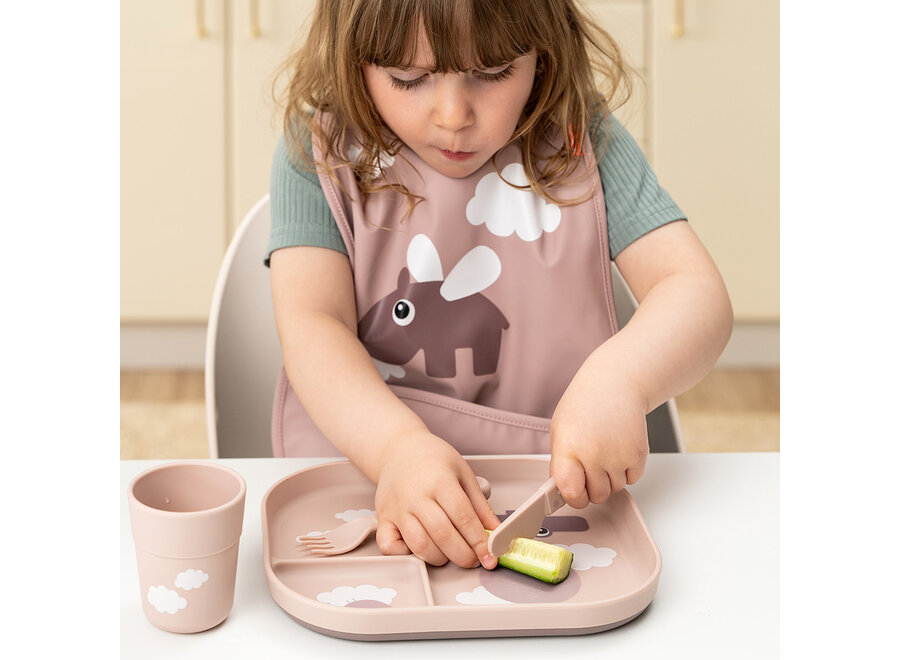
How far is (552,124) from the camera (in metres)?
0.90

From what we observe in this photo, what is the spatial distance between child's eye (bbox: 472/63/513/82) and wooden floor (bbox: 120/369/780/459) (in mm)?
1366

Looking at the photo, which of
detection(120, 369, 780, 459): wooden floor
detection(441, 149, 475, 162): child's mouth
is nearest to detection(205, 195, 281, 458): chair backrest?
detection(441, 149, 475, 162): child's mouth

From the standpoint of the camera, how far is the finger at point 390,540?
0.55m

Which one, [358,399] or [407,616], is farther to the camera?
[358,399]

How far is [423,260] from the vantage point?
0.89m

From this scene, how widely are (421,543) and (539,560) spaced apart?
66mm

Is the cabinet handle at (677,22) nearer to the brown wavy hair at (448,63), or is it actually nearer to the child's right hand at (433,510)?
the brown wavy hair at (448,63)

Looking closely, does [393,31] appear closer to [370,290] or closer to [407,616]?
[370,290]

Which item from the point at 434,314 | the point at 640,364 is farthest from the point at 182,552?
the point at 434,314

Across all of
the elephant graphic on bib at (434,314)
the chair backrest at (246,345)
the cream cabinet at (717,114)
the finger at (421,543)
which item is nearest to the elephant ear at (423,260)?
the elephant graphic on bib at (434,314)

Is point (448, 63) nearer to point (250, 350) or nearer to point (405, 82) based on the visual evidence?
point (405, 82)

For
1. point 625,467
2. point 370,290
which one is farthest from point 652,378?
point 370,290

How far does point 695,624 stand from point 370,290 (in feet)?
1.54

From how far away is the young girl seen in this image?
0.73 m
